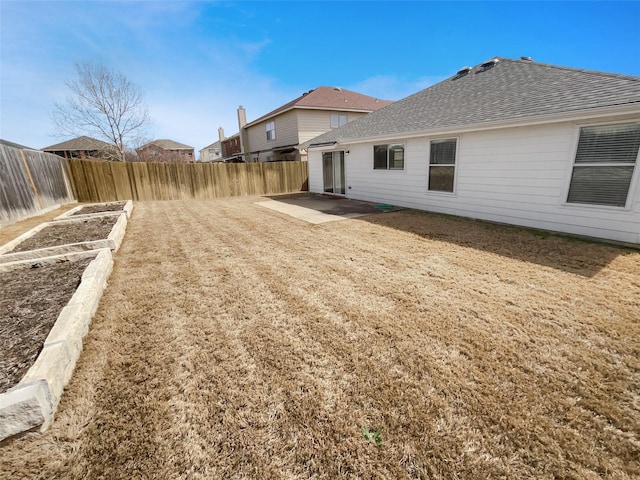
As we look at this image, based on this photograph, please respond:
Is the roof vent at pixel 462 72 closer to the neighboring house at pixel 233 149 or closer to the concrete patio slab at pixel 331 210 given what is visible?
the concrete patio slab at pixel 331 210

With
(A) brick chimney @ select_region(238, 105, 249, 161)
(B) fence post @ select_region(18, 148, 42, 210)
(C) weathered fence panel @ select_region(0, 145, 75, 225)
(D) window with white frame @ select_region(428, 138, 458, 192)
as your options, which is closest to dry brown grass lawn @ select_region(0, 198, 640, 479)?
(D) window with white frame @ select_region(428, 138, 458, 192)

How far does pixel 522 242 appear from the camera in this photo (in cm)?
531

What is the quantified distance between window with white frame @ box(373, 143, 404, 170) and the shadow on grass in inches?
106

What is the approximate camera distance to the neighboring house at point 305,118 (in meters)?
18.2

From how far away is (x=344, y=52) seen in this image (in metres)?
19.4

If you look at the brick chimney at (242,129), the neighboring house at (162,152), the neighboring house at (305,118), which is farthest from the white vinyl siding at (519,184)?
the neighboring house at (162,152)

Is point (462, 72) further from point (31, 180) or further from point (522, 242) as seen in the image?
point (31, 180)

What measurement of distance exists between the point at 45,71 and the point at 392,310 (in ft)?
80.3

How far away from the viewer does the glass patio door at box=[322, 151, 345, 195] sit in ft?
41.6

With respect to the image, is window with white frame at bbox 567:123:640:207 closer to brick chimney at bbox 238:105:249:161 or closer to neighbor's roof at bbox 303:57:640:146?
neighbor's roof at bbox 303:57:640:146

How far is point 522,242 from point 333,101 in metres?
17.4

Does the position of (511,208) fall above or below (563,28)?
below

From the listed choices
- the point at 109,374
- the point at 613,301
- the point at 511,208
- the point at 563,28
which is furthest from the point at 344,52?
the point at 109,374

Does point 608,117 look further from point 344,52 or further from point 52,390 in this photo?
point 344,52
